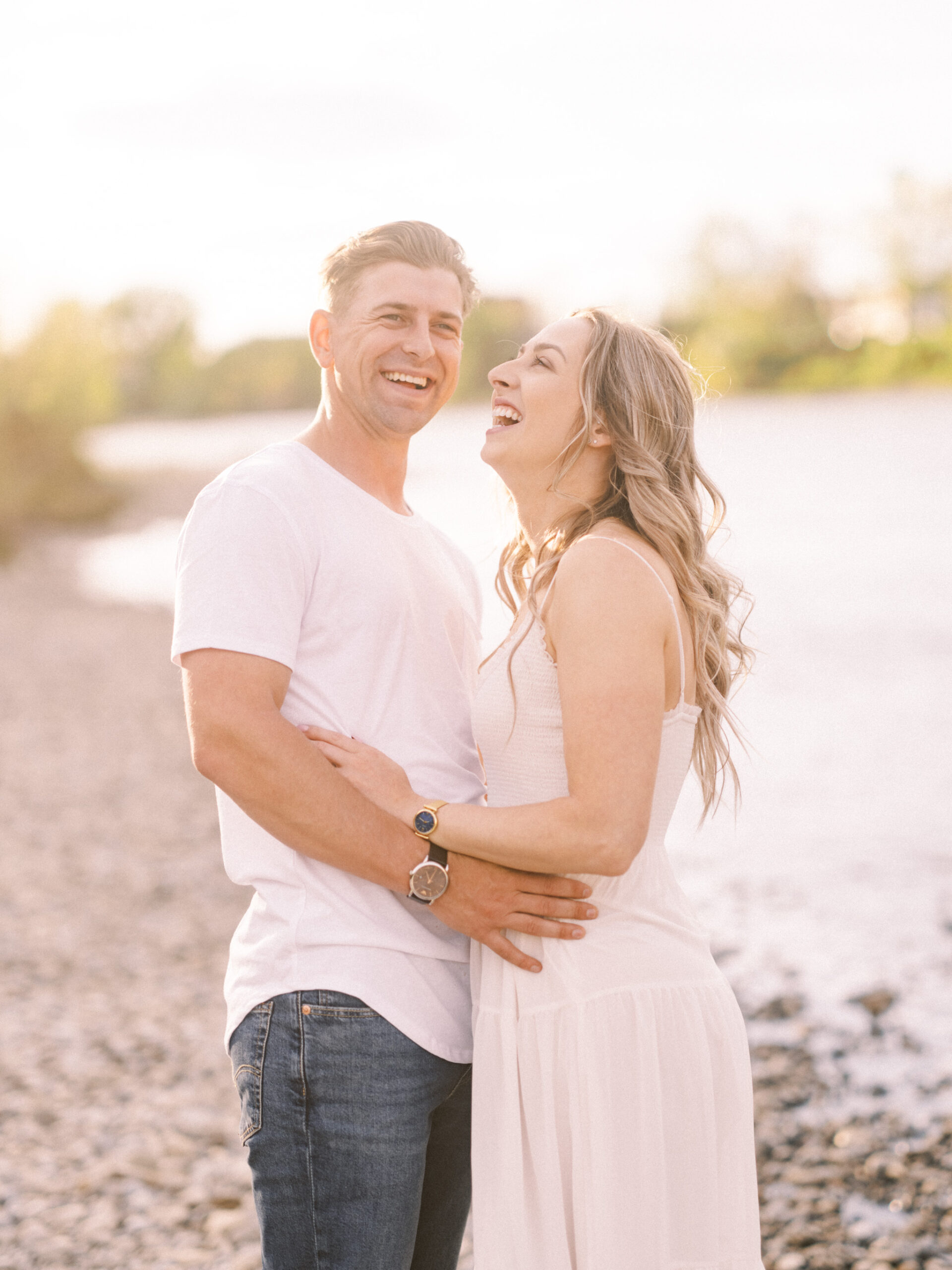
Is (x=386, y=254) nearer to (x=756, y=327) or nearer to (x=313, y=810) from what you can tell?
Result: (x=313, y=810)

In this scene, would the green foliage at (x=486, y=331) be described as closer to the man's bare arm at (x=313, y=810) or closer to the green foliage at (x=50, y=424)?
the green foliage at (x=50, y=424)

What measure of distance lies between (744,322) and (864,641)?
55.0 meters

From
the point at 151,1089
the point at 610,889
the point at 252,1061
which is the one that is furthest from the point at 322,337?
the point at 151,1089

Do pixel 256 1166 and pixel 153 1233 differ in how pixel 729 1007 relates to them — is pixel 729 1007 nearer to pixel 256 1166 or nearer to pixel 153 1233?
pixel 256 1166

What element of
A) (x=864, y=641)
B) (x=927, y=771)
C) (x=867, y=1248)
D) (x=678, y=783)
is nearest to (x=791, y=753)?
(x=927, y=771)

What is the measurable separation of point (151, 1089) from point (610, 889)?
4.07 m

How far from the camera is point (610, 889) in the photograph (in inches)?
96.6

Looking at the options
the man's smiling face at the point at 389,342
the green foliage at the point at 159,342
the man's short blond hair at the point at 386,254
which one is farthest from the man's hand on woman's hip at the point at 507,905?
the green foliage at the point at 159,342

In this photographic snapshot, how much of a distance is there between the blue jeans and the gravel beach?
2415mm

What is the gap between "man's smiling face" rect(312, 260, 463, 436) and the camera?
269 centimetres

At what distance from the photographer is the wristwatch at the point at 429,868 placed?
2363mm

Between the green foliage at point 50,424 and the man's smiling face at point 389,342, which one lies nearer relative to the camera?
the man's smiling face at point 389,342

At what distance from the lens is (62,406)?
144 feet

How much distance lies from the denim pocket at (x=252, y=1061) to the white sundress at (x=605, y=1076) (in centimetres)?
41
